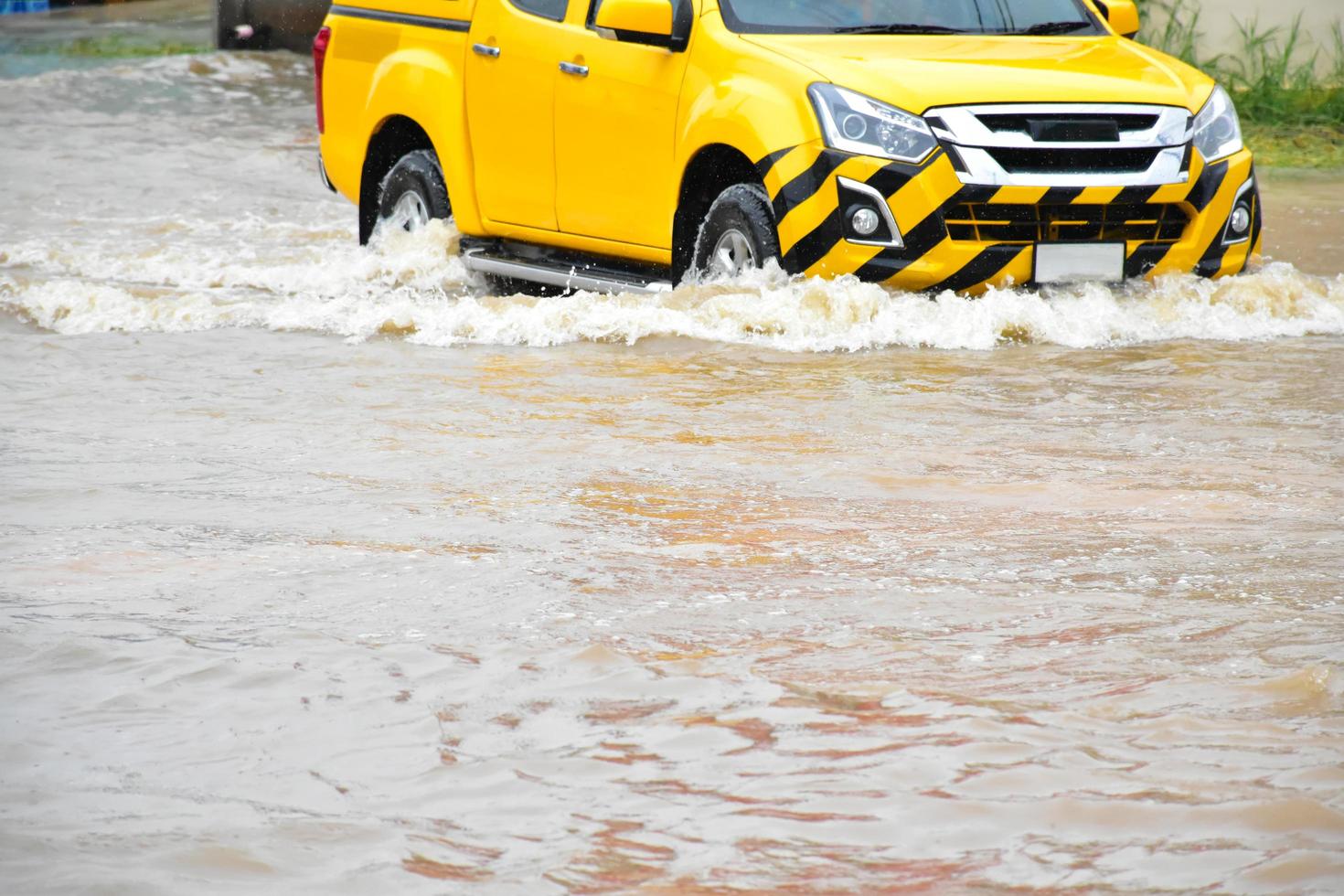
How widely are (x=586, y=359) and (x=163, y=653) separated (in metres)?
3.33

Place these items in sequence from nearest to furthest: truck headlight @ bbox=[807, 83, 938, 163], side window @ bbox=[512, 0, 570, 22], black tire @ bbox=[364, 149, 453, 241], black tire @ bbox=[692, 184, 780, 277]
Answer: truck headlight @ bbox=[807, 83, 938, 163] → black tire @ bbox=[692, 184, 780, 277] → side window @ bbox=[512, 0, 570, 22] → black tire @ bbox=[364, 149, 453, 241]

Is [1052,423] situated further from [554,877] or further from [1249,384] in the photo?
[554,877]

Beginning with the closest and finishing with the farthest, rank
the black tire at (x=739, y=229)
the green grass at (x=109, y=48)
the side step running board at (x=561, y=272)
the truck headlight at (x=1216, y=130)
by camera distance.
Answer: the black tire at (x=739, y=229) → the truck headlight at (x=1216, y=130) → the side step running board at (x=561, y=272) → the green grass at (x=109, y=48)

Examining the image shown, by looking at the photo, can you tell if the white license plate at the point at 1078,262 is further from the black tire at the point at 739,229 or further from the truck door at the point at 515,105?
the truck door at the point at 515,105

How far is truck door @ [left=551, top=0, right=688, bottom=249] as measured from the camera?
720 centimetres

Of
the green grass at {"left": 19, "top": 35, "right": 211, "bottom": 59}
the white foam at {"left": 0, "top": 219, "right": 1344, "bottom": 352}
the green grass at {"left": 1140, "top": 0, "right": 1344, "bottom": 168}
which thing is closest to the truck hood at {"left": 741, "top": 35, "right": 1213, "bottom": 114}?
the white foam at {"left": 0, "top": 219, "right": 1344, "bottom": 352}

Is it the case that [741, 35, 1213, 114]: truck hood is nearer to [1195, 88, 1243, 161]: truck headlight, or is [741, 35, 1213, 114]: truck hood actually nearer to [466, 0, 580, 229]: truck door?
[1195, 88, 1243, 161]: truck headlight

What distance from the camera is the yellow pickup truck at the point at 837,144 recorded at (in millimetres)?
6562

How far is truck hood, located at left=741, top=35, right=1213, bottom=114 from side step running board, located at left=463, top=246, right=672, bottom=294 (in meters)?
1.04

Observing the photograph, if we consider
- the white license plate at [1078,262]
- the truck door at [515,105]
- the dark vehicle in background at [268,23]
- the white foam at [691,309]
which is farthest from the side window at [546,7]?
the dark vehicle in background at [268,23]

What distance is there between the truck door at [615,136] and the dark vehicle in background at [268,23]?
13.0 m

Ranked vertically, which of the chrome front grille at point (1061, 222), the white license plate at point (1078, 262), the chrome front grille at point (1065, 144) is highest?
the chrome front grille at point (1065, 144)

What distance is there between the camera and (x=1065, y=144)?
661cm

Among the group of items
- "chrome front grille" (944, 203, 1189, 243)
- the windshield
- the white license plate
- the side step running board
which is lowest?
the side step running board
